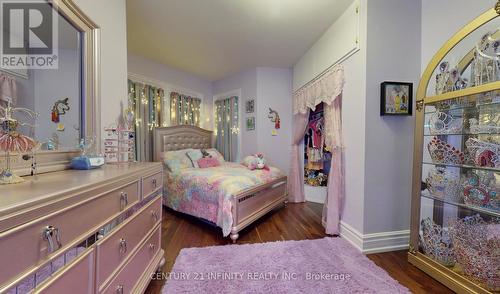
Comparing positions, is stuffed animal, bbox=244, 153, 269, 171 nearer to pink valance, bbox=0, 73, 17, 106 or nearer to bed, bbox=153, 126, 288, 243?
bed, bbox=153, 126, 288, 243

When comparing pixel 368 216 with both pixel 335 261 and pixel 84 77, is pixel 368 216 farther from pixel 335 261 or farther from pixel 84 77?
pixel 84 77

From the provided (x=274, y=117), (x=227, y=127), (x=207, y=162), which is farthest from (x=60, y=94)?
(x=227, y=127)

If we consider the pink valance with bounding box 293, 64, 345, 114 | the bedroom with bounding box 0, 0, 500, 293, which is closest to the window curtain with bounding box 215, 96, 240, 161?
the bedroom with bounding box 0, 0, 500, 293

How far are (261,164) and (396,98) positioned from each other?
78.3 inches

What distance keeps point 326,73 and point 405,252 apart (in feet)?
7.63

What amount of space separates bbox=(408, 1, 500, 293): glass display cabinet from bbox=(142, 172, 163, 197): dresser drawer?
7.68 ft

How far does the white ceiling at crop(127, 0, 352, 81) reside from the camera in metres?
2.38

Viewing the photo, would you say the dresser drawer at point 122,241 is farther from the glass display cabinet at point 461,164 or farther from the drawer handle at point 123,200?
the glass display cabinet at point 461,164

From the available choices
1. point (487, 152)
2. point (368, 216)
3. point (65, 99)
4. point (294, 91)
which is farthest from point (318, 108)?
point (65, 99)

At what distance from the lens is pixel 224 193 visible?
8.15ft

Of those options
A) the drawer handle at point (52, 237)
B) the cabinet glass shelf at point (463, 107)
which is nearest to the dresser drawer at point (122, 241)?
the drawer handle at point (52, 237)

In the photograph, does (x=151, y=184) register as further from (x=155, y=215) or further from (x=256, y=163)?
Result: (x=256, y=163)

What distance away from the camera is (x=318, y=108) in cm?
392

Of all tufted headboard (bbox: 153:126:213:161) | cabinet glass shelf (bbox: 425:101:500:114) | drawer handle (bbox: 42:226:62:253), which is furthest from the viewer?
tufted headboard (bbox: 153:126:213:161)
